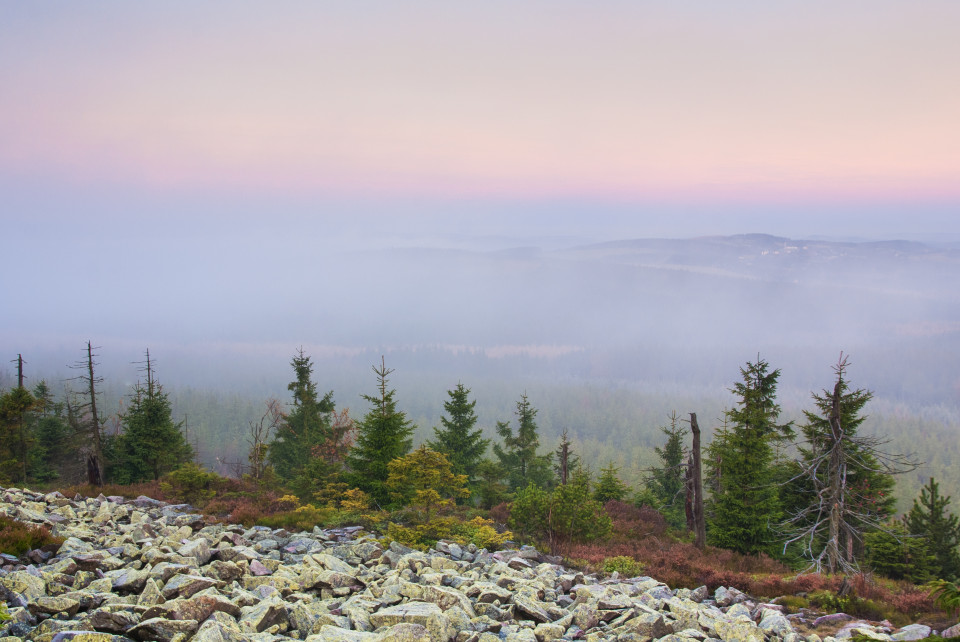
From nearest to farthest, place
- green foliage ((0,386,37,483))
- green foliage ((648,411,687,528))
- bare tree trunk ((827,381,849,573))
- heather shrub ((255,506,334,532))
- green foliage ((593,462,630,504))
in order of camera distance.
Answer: bare tree trunk ((827,381,849,573))
heather shrub ((255,506,334,532))
green foliage ((0,386,37,483))
green foliage ((593,462,630,504))
green foliage ((648,411,687,528))

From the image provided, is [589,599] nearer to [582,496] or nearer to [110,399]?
[582,496]

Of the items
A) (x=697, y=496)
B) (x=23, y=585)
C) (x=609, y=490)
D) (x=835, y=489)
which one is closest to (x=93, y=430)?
(x=23, y=585)

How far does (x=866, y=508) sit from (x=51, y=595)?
111 ft

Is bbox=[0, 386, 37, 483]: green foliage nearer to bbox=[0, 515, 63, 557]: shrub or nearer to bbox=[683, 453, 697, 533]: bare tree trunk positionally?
bbox=[0, 515, 63, 557]: shrub

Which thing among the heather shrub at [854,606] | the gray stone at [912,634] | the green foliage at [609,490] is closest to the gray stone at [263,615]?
the gray stone at [912,634]

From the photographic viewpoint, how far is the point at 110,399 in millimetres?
163750

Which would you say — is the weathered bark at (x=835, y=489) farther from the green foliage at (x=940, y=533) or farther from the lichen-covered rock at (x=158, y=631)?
the lichen-covered rock at (x=158, y=631)

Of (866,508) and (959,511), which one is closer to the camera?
(866,508)

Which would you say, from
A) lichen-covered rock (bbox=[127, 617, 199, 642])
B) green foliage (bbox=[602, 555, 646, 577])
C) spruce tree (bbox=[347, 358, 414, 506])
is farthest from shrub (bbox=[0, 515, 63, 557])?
green foliage (bbox=[602, 555, 646, 577])

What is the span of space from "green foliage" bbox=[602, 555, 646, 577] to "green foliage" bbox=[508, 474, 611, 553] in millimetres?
2489

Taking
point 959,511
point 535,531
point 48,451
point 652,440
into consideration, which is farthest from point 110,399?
point 959,511

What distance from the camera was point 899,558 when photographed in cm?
2620

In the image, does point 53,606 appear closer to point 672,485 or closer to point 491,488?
point 491,488

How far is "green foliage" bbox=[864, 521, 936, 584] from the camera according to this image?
25509mm
